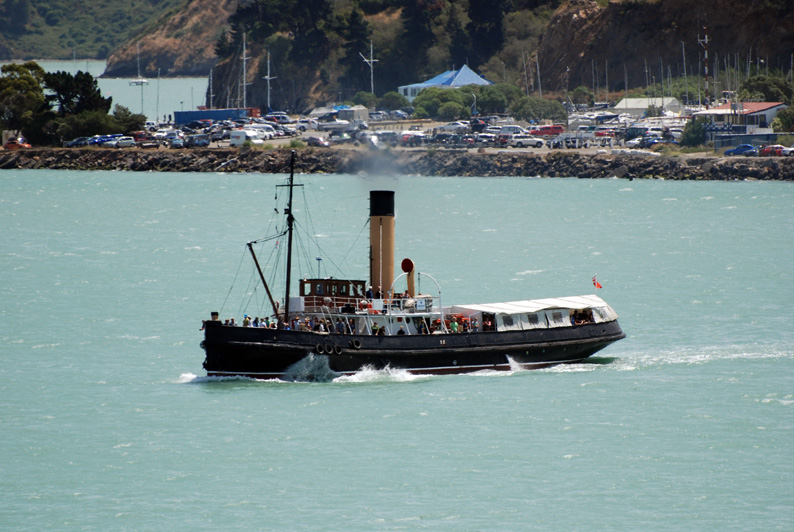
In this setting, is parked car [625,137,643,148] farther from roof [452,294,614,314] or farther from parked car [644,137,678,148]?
roof [452,294,614,314]

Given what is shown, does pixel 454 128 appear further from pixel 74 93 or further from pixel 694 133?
pixel 74 93

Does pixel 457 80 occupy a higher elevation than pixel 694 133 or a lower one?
higher

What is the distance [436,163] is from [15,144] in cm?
6017

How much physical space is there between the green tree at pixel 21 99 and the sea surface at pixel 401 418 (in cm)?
8611

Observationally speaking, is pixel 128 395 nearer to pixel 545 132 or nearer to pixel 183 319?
pixel 183 319

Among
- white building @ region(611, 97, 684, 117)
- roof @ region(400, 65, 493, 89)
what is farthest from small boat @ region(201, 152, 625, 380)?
roof @ region(400, 65, 493, 89)

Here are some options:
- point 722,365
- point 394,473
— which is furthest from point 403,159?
point 394,473

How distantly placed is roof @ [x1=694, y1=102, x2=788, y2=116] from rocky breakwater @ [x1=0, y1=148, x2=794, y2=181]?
29.7 feet

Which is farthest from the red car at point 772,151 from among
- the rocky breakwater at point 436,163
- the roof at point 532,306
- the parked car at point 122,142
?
the roof at point 532,306

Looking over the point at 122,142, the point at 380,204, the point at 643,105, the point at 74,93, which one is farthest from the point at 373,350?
the point at 643,105

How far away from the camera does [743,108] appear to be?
485ft

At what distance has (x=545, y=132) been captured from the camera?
15950cm

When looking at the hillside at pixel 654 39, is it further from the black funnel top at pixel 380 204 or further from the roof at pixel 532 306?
the black funnel top at pixel 380 204

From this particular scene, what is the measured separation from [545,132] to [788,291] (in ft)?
299
